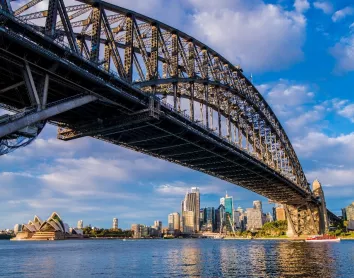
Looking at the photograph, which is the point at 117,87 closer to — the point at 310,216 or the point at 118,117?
the point at 118,117

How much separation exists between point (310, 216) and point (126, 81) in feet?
327

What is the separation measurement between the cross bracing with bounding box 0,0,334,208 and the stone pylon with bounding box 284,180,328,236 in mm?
47472

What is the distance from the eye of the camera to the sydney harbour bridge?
1107 inches

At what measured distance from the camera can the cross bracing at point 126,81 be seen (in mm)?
29188

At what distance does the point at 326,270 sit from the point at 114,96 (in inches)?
1040

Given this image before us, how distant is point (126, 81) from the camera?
3744 cm

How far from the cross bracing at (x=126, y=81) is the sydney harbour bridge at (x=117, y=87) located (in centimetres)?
9

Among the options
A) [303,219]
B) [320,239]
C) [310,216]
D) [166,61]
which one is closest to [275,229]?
[303,219]

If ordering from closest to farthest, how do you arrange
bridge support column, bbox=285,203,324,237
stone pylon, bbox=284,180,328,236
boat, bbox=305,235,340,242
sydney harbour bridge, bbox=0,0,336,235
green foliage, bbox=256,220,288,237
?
sydney harbour bridge, bbox=0,0,336,235
boat, bbox=305,235,340,242
stone pylon, bbox=284,180,328,236
bridge support column, bbox=285,203,324,237
green foliage, bbox=256,220,288,237

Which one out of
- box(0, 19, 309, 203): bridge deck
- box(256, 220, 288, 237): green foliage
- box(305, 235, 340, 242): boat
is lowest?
box(305, 235, 340, 242): boat

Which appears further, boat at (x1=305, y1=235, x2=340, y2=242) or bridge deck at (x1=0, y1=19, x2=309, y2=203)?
boat at (x1=305, y1=235, x2=340, y2=242)

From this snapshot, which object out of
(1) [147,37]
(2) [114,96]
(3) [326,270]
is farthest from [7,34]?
(3) [326,270]

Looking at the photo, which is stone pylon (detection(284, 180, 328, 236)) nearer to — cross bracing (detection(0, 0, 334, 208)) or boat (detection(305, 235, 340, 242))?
boat (detection(305, 235, 340, 242))

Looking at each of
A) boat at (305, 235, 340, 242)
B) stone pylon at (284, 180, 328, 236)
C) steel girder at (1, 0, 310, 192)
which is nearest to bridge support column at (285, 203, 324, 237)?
stone pylon at (284, 180, 328, 236)
